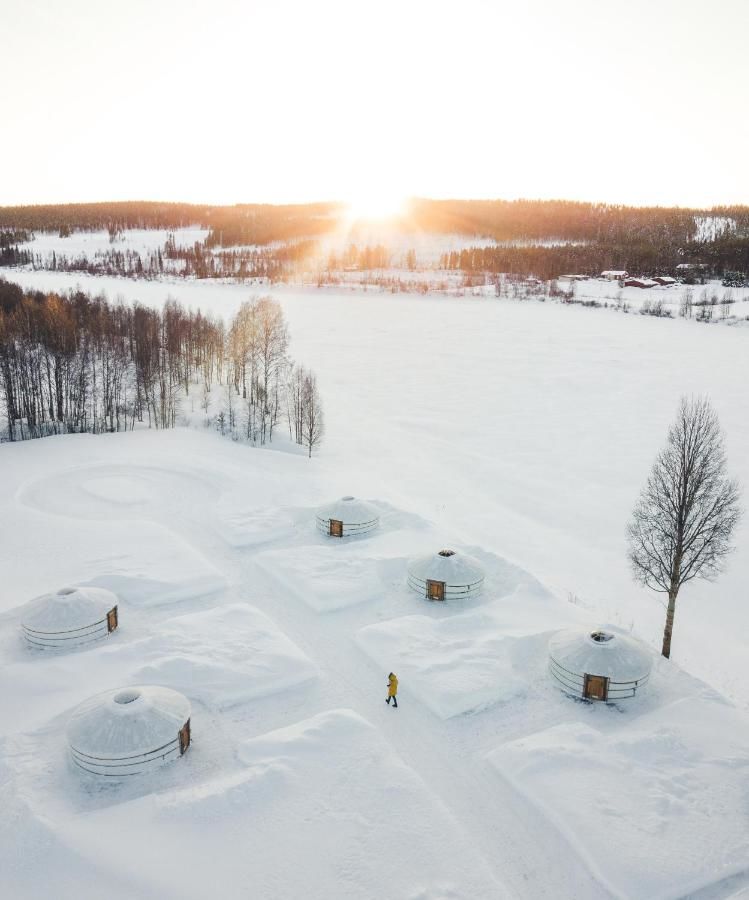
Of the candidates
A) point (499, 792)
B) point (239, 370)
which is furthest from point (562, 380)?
point (499, 792)

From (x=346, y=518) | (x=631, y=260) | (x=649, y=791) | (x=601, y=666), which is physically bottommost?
(x=649, y=791)

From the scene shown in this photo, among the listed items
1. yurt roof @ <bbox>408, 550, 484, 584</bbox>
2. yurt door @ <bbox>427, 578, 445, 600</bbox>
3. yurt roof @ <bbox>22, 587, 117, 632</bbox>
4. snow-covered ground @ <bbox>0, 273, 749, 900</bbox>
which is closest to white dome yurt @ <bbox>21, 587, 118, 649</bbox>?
yurt roof @ <bbox>22, 587, 117, 632</bbox>

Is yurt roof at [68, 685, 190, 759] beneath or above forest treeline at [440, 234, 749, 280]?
beneath

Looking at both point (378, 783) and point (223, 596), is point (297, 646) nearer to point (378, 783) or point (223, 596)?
point (223, 596)

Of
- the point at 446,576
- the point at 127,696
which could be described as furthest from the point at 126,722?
the point at 446,576

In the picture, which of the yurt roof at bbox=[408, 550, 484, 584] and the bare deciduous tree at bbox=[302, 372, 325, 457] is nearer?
the yurt roof at bbox=[408, 550, 484, 584]

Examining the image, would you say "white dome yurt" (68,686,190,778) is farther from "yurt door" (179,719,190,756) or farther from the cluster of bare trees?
the cluster of bare trees

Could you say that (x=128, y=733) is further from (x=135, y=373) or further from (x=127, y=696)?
(x=135, y=373)
